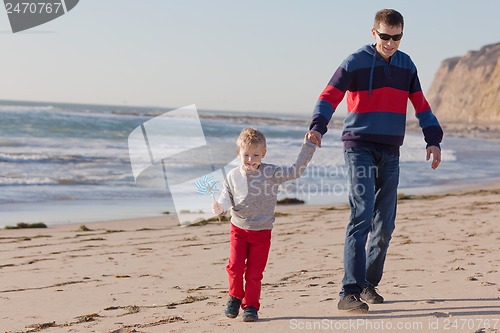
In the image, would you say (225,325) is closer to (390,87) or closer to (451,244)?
(390,87)

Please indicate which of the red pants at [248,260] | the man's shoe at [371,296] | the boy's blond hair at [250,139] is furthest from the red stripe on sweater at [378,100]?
the man's shoe at [371,296]

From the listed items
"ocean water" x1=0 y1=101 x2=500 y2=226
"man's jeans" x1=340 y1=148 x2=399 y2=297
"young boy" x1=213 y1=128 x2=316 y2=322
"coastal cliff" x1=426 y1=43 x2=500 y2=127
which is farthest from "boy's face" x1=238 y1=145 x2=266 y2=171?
"coastal cliff" x1=426 y1=43 x2=500 y2=127

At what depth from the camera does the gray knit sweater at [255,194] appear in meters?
3.87

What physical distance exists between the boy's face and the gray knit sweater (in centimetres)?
4

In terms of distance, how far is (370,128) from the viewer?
408 centimetres

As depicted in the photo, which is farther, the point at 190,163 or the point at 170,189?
the point at 190,163

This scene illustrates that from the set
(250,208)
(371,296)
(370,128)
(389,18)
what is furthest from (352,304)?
(389,18)

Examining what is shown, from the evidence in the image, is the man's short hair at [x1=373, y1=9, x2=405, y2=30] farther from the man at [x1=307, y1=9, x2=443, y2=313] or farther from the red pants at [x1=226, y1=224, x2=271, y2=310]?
the red pants at [x1=226, y1=224, x2=271, y2=310]

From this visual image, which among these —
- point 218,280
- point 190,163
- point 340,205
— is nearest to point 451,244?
point 218,280

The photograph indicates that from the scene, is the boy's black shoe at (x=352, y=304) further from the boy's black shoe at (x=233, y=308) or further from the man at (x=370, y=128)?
the boy's black shoe at (x=233, y=308)

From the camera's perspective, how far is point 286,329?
358 cm

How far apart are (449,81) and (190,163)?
98.2 meters

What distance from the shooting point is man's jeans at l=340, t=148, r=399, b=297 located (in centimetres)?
402

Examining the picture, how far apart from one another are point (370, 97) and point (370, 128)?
19 cm
